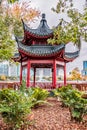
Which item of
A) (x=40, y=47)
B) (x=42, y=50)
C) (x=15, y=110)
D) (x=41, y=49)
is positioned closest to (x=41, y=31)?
(x=40, y=47)

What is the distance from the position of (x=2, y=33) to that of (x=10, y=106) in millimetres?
7340

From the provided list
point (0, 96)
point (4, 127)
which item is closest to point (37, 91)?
point (0, 96)

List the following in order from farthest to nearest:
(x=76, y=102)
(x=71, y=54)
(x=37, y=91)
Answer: (x=71, y=54) → (x=37, y=91) → (x=76, y=102)

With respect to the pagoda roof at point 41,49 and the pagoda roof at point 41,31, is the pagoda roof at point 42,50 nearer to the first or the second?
the pagoda roof at point 41,49

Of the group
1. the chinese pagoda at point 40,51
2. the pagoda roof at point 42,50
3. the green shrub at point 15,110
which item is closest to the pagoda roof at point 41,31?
the chinese pagoda at point 40,51

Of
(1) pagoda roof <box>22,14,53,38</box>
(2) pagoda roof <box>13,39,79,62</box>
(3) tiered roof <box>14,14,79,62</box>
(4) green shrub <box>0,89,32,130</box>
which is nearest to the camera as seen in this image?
(4) green shrub <box>0,89,32,130</box>

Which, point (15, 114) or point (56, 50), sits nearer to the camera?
point (15, 114)

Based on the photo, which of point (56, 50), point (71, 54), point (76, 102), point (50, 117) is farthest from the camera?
point (71, 54)

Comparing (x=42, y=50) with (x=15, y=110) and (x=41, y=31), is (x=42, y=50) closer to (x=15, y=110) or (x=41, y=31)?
(x=41, y=31)

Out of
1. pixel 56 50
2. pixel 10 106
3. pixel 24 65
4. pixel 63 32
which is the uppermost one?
pixel 63 32

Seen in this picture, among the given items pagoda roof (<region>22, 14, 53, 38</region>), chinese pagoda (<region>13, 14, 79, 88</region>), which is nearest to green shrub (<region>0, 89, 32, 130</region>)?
chinese pagoda (<region>13, 14, 79, 88</region>)

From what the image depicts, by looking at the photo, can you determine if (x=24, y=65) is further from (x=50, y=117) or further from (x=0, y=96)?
(x=50, y=117)

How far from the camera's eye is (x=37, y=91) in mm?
12445

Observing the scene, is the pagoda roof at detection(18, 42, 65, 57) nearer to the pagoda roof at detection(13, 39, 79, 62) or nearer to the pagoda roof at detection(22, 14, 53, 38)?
the pagoda roof at detection(13, 39, 79, 62)
